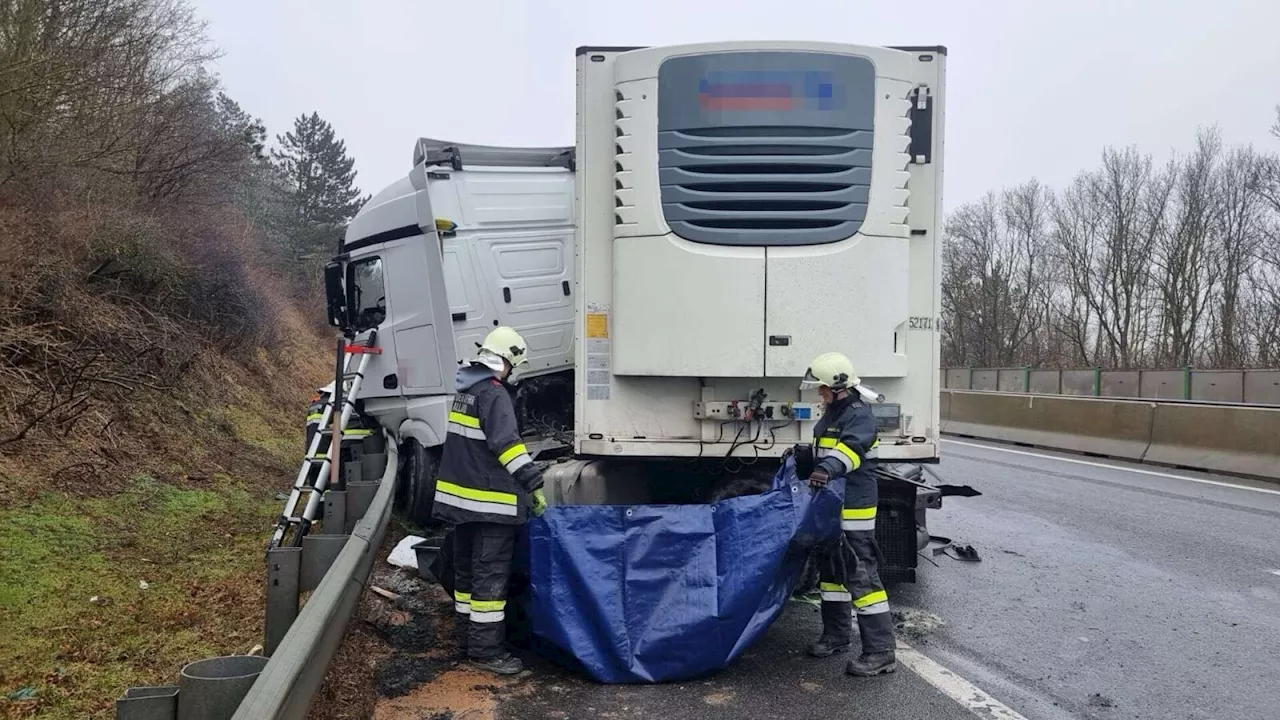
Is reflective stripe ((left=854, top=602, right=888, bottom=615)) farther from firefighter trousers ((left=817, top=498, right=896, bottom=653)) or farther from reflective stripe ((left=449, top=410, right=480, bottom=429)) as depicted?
reflective stripe ((left=449, top=410, right=480, bottom=429))

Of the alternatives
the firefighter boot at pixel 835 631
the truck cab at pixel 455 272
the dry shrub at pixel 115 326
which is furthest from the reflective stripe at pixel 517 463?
the dry shrub at pixel 115 326

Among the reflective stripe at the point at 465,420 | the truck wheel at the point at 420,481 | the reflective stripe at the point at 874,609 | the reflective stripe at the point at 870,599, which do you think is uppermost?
the reflective stripe at the point at 465,420

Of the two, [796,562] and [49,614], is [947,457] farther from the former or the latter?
[49,614]

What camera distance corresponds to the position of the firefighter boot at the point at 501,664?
4.54m

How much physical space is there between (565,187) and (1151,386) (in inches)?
939

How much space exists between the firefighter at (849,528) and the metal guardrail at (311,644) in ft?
7.18

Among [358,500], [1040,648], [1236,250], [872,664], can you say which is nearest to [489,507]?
[358,500]

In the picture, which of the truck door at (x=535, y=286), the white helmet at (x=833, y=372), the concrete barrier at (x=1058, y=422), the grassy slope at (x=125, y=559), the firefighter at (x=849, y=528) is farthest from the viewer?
the concrete barrier at (x=1058, y=422)

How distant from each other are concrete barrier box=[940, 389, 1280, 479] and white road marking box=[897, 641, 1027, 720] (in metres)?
9.05

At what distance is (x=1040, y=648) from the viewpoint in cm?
501

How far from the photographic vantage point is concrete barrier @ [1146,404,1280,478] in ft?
38.3

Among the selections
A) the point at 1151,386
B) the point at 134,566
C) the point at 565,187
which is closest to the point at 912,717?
the point at 134,566

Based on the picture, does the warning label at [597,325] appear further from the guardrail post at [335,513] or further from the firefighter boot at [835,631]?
the firefighter boot at [835,631]

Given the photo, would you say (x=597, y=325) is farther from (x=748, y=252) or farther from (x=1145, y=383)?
(x=1145, y=383)
